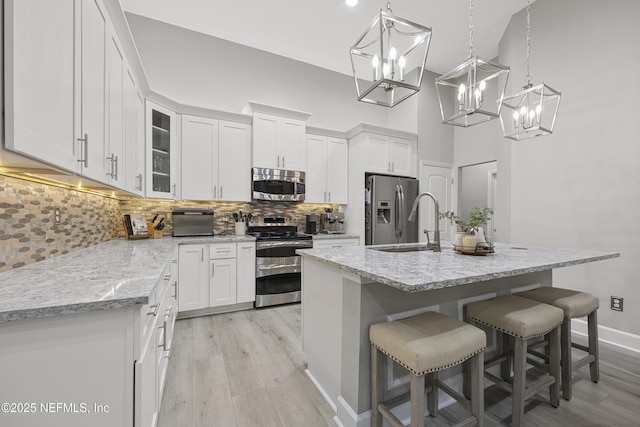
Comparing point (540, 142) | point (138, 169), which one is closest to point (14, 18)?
point (138, 169)

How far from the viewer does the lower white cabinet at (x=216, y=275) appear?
3.02m

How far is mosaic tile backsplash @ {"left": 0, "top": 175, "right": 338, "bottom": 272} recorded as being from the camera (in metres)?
1.36

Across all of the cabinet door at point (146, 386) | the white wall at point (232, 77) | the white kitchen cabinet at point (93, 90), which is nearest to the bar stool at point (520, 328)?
the cabinet door at point (146, 386)

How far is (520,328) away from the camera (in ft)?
4.67

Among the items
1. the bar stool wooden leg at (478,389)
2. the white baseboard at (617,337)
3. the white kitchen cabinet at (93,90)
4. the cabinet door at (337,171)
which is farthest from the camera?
the cabinet door at (337,171)

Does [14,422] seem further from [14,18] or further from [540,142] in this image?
[540,142]

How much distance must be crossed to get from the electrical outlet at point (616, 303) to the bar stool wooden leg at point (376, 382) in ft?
8.78

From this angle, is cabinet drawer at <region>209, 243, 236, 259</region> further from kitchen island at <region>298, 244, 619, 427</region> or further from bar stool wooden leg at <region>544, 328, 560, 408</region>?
bar stool wooden leg at <region>544, 328, 560, 408</region>

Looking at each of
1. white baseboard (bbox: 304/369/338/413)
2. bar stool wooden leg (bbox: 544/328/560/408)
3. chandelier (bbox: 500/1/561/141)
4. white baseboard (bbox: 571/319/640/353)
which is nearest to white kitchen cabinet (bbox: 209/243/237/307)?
white baseboard (bbox: 304/369/338/413)

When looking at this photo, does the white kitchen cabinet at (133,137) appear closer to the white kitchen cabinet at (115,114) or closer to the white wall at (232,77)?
the white kitchen cabinet at (115,114)

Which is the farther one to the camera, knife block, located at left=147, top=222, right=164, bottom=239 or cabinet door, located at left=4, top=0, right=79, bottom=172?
knife block, located at left=147, top=222, right=164, bottom=239

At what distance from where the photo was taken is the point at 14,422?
33.4 inches

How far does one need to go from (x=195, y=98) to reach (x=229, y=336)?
3.10 metres

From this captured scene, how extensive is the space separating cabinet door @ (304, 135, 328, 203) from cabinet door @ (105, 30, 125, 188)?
2.39 meters
